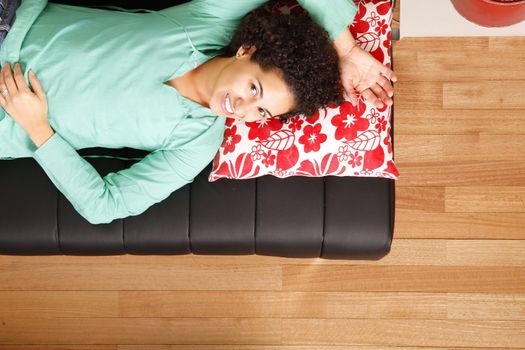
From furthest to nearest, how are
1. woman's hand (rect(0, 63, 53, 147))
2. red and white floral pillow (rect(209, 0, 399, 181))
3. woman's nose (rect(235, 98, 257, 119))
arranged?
red and white floral pillow (rect(209, 0, 399, 181))
woman's hand (rect(0, 63, 53, 147))
woman's nose (rect(235, 98, 257, 119))

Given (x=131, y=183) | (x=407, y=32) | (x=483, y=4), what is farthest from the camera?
(x=407, y=32)

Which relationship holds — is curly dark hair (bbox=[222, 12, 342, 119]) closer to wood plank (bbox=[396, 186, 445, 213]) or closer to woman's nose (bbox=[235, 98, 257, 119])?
woman's nose (bbox=[235, 98, 257, 119])

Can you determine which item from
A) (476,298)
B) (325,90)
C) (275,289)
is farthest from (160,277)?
(476,298)

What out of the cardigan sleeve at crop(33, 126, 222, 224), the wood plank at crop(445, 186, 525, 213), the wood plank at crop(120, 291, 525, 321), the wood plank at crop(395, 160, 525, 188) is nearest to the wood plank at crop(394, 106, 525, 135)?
the wood plank at crop(395, 160, 525, 188)

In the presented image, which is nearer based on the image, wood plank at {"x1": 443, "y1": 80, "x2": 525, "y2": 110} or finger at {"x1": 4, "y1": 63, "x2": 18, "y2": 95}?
finger at {"x1": 4, "y1": 63, "x2": 18, "y2": 95}

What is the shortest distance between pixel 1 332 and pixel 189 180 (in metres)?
1.11

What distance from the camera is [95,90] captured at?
1.45m

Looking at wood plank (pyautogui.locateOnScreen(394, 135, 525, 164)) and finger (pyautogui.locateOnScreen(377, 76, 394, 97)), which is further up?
finger (pyautogui.locateOnScreen(377, 76, 394, 97))

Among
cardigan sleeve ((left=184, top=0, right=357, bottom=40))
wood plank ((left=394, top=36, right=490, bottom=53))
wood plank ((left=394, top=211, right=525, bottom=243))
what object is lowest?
wood plank ((left=394, top=211, right=525, bottom=243))

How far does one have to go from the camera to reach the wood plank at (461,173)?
200 cm

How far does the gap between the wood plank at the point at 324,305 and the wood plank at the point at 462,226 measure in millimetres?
227

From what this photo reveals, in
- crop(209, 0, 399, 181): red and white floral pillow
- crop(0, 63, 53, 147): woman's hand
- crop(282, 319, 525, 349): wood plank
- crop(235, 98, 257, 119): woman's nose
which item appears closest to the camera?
crop(235, 98, 257, 119): woman's nose

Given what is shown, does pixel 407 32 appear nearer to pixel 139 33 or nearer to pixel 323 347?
pixel 139 33

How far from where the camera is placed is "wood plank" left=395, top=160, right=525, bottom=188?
6.56 feet
